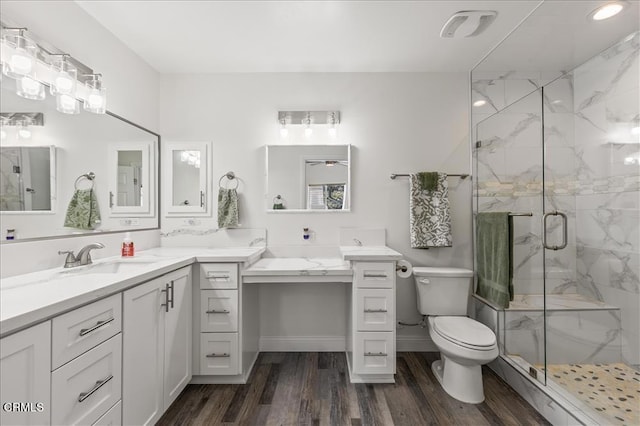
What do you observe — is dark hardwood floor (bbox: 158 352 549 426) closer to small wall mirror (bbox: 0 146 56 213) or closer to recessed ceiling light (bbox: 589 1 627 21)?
small wall mirror (bbox: 0 146 56 213)

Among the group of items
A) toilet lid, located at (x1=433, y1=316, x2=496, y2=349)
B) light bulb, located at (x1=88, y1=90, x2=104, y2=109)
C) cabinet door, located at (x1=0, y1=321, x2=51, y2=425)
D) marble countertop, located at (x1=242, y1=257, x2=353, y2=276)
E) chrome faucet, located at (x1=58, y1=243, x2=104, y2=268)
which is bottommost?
toilet lid, located at (x1=433, y1=316, x2=496, y2=349)

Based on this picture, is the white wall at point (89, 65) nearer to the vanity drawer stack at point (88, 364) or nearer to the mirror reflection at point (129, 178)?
the mirror reflection at point (129, 178)

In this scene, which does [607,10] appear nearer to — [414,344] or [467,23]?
[467,23]

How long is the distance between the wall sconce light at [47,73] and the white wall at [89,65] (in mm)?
110

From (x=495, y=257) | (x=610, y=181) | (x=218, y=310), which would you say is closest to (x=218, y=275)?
(x=218, y=310)

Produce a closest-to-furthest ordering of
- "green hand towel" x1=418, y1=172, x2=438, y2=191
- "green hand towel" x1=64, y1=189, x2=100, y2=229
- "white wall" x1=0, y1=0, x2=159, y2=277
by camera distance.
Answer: "white wall" x1=0, y1=0, x2=159, y2=277 → "green hand towel" x1=64, y1=189, x2=100, y2=229 → "green hand towel" x1=418, y1=172, x2=438, y2=191

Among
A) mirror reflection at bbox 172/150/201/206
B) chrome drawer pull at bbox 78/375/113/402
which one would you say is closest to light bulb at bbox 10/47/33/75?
mirror reflection at bbox 172/150/201/206

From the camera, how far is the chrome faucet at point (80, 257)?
154 cm

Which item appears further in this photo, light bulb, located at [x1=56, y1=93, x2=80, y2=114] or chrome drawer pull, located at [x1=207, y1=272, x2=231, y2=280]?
chrome drawer pull, located at [x1=207, y1=272, x2=231, y2=280]

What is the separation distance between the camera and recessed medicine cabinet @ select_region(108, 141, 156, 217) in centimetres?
197

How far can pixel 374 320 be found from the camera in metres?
1.93

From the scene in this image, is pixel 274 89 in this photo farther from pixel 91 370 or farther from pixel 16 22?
pixel 91 370

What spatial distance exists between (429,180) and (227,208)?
68.9 inches

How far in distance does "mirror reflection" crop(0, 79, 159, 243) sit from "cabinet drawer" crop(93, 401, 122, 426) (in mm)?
958
